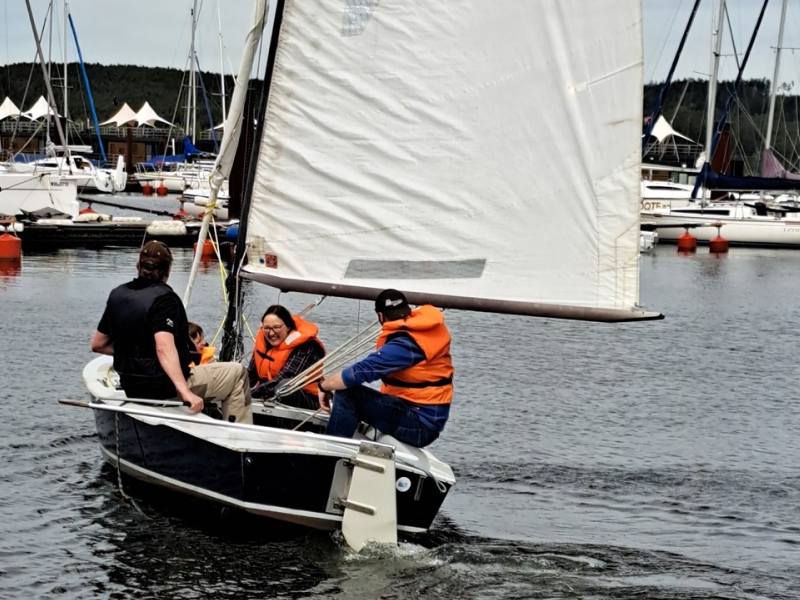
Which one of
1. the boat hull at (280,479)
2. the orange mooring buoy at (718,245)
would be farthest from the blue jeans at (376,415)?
the orange mooring buoy at (718,245)

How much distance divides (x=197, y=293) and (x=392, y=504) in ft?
66.2

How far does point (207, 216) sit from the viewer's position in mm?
10547

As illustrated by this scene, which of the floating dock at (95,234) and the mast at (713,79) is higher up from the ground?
the mast at (713,79)

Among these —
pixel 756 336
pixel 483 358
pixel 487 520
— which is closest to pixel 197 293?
pixel 483 358

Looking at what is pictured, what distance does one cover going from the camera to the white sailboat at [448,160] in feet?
30.9

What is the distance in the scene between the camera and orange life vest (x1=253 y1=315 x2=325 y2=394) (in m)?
10.2

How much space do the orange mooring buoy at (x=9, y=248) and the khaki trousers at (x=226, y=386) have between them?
24990mm

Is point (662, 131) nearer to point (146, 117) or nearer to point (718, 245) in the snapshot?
point (718, 245)

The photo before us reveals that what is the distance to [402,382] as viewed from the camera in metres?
8.95

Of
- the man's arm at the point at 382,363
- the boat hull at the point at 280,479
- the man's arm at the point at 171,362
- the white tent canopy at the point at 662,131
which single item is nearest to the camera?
the boat hull at the point at 280,479

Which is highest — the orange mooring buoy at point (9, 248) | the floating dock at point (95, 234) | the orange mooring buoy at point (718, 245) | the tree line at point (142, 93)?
the tree line at point (142, 93)

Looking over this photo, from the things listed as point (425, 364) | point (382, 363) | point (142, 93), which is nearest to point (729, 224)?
point (425, 364)

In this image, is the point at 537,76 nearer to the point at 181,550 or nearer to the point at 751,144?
the point at 181,550

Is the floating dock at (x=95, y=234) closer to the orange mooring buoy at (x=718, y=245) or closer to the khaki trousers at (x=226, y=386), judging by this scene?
the orange mooring buoy at (x=718, y=245)
